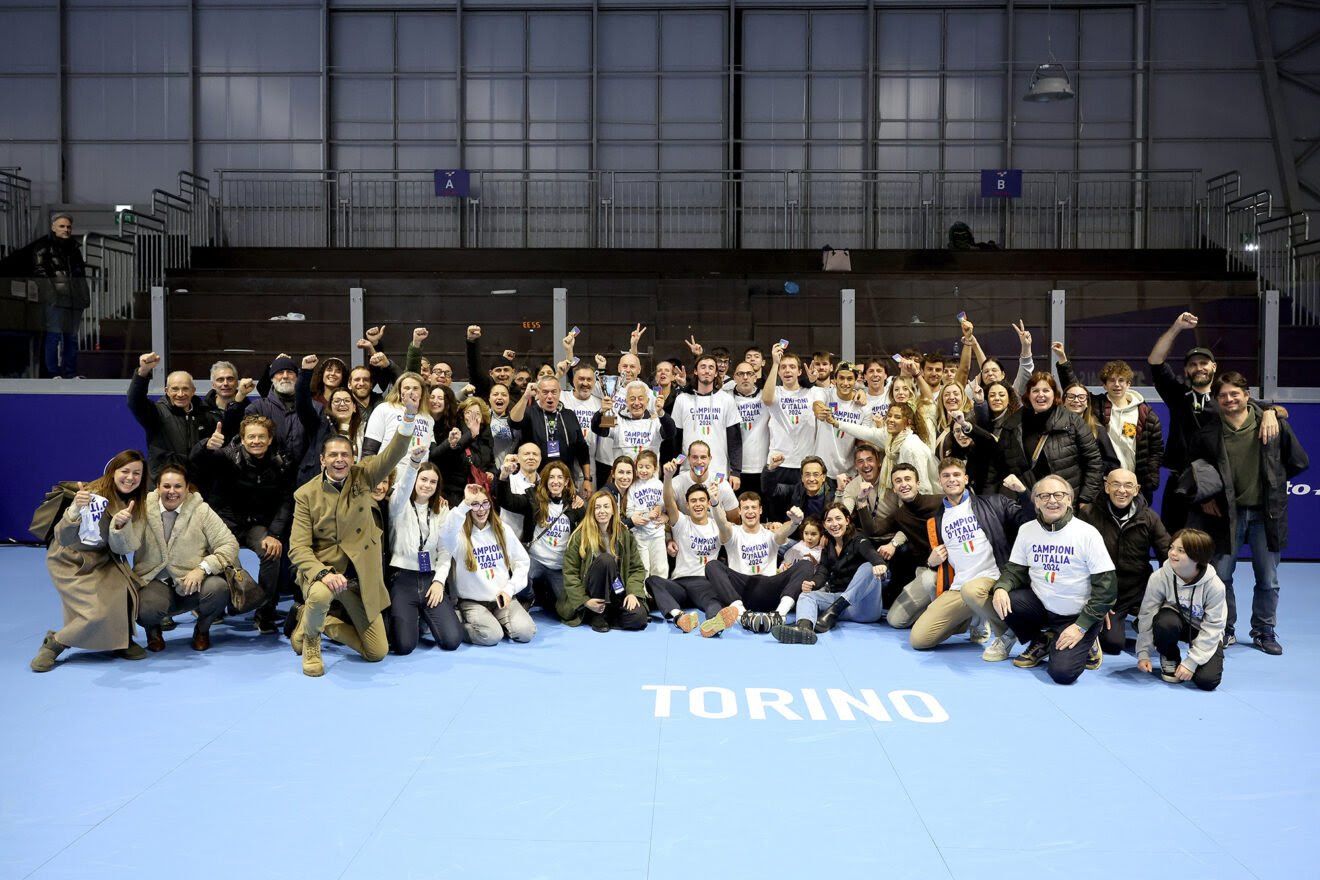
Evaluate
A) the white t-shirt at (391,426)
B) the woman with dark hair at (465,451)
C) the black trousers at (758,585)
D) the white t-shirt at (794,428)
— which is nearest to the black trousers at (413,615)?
the woman with dark hair at (465,451)

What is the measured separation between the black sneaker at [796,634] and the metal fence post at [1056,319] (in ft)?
16.9

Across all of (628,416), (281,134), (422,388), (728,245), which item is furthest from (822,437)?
(281,134)

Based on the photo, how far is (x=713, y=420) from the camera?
10359 millimetres

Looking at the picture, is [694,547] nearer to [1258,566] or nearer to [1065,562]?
[1065,562]

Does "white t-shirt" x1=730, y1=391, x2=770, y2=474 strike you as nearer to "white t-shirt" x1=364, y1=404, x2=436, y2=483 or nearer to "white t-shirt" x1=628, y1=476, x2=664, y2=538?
"white t-shirt" x1=628, y1=476, x2=664, y2=538

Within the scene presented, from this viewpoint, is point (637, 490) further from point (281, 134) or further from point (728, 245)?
point (281, 134)

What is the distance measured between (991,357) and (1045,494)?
4443 millimetres

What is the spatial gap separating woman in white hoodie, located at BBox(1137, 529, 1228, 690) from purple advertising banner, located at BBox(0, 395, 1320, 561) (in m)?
11.1

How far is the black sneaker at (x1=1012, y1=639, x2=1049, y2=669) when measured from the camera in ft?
25.2

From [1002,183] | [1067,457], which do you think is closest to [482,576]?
[1067,457]

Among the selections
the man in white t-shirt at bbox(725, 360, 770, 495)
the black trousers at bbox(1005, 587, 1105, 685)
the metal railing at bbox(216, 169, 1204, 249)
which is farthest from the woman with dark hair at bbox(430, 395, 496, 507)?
the metal railing at bbox(216, 169, 1204, 249)

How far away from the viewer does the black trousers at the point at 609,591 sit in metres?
8.84

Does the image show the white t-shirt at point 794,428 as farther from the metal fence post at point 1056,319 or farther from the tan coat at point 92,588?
the tan coat at point 92,588

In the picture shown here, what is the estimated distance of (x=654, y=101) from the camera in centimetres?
2228
